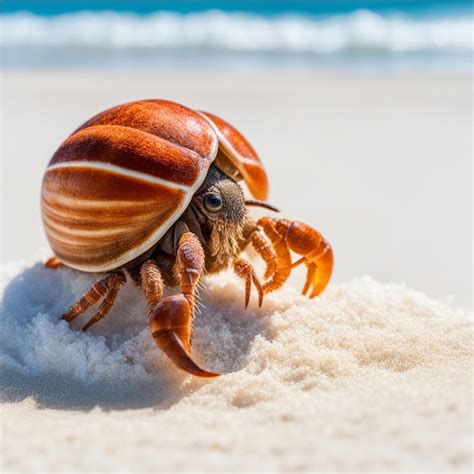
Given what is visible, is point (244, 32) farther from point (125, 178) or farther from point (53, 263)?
point (125, 178)

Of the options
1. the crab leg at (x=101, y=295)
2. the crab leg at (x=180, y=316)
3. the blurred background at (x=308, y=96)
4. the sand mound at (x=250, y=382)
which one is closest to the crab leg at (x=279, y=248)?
the sand mound at (x=250, y=382)

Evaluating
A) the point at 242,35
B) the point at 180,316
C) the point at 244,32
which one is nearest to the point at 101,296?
the point at 180,316

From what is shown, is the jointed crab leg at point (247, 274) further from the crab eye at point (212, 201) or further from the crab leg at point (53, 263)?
the crab leg at point (53, 263)

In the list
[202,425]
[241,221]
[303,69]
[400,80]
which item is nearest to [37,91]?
[303,69]

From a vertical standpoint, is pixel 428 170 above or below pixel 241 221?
below

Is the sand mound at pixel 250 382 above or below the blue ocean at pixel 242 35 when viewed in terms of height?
below

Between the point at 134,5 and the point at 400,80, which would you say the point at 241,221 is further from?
the point at 134,5
